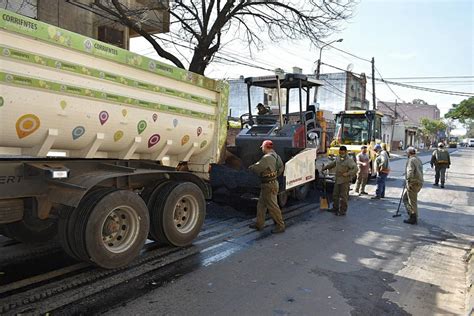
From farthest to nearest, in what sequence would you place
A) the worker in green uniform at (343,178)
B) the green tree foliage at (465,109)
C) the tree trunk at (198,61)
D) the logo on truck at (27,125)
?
the green tree foliage at (465,109)
the tree trunk at (198,61)
the worker in green uniform at (343,178)
the logo on truck at (27,125)

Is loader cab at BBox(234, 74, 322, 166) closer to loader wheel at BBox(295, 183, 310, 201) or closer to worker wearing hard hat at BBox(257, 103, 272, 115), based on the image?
worker wearing hard hat at BBox(257, 103, 272, 115)

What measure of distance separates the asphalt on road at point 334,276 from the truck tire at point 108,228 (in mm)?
765

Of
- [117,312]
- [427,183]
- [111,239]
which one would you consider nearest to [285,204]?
→ [111,239]

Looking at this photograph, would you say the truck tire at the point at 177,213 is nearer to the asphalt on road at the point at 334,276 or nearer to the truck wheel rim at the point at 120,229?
the truck wheel rim at the point at 120,229

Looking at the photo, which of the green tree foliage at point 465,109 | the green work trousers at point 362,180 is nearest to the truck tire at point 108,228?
the green work trousers at point 362,180

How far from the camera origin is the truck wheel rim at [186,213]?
5781mm

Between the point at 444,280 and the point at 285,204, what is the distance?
4556 millimetres

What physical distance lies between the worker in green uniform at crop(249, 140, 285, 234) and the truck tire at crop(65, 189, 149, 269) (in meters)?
2.50

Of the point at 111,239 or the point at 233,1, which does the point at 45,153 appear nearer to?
the point at 111,239

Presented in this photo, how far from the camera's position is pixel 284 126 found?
8766mm

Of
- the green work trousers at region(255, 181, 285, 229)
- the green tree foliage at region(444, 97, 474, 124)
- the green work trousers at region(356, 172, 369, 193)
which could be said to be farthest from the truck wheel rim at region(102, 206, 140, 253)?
the green tree foliage at region(444, 97, 474, 124)

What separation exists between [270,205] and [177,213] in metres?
1.84

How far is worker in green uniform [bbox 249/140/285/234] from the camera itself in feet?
22.3

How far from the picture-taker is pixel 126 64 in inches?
187
